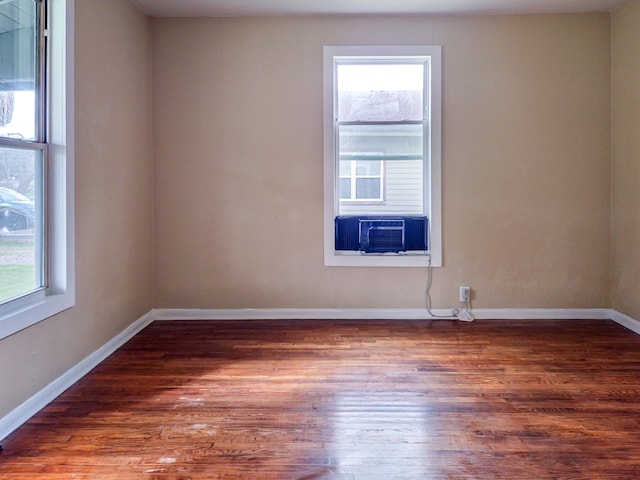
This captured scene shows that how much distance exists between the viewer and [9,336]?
2.06 meters

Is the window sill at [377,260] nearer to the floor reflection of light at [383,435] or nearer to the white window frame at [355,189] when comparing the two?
the white window frame at [355,189]

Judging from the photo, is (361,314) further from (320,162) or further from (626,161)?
(626,161)

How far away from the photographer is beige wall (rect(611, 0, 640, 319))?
3465 mm

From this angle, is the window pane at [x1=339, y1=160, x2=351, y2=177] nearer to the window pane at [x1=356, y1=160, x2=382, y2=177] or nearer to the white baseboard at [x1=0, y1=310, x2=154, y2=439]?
the window pane at [x1=356, y1=160, x2=382, y2=177]

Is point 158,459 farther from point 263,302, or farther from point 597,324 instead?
point 597,324

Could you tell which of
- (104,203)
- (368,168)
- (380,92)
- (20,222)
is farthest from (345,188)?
→ (20,222)

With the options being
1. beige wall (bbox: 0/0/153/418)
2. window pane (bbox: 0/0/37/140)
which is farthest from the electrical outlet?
window pane (bbox: 0/0/37/140)

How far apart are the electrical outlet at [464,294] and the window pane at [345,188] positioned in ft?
4.06

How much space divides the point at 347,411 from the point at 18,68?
7.77ft

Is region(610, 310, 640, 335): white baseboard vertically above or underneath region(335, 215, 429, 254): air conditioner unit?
underneath

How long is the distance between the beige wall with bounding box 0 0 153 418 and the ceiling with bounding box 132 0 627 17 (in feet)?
1.07

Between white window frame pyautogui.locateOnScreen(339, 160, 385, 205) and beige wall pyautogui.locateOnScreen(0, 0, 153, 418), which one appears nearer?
beige wall pyautogui.locateOnScreen(0, 0, 153, 418)

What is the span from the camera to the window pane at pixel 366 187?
3.88 metres

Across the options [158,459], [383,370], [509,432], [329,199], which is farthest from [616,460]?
[329,199]
